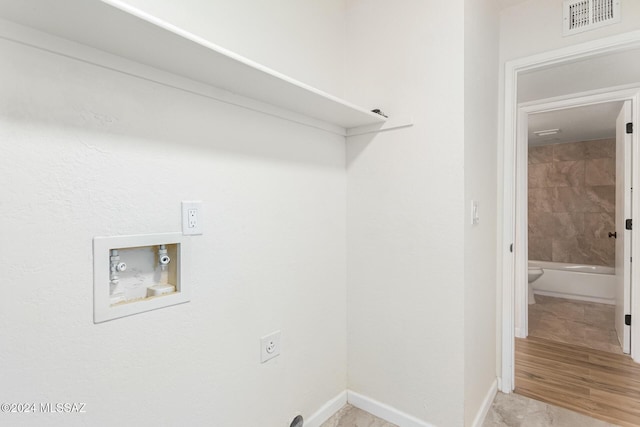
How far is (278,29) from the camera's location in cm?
153

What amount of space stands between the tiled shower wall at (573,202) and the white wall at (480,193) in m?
3.87

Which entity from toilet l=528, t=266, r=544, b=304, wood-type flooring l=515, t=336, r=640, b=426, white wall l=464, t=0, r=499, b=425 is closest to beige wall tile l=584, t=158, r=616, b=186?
toilet l=528, t=266, r=544, b=304

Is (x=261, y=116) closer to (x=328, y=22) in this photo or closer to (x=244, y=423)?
(x=328, y=22)

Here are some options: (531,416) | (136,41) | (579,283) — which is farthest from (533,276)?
(136,41)

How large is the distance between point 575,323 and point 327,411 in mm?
3017

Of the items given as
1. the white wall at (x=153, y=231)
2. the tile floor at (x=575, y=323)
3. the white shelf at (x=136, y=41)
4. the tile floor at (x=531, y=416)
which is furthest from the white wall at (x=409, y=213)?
the tile floor at (x=575, y=323)

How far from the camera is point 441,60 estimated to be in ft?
5.16

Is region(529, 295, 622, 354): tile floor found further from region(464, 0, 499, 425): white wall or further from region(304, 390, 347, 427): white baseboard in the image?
region(304, 390, 347, 427): white baseboard

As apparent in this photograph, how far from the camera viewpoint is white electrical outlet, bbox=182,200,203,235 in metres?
1.18

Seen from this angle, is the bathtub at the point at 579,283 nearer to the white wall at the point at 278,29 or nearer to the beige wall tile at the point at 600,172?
the beige wall tile at the point at 600,172

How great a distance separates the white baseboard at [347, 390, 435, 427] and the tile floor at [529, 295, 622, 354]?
2.04 metres

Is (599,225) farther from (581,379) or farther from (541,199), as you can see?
(581,379)

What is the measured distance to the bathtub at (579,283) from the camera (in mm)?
4039

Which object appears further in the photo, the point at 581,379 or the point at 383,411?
the point at 581,379
